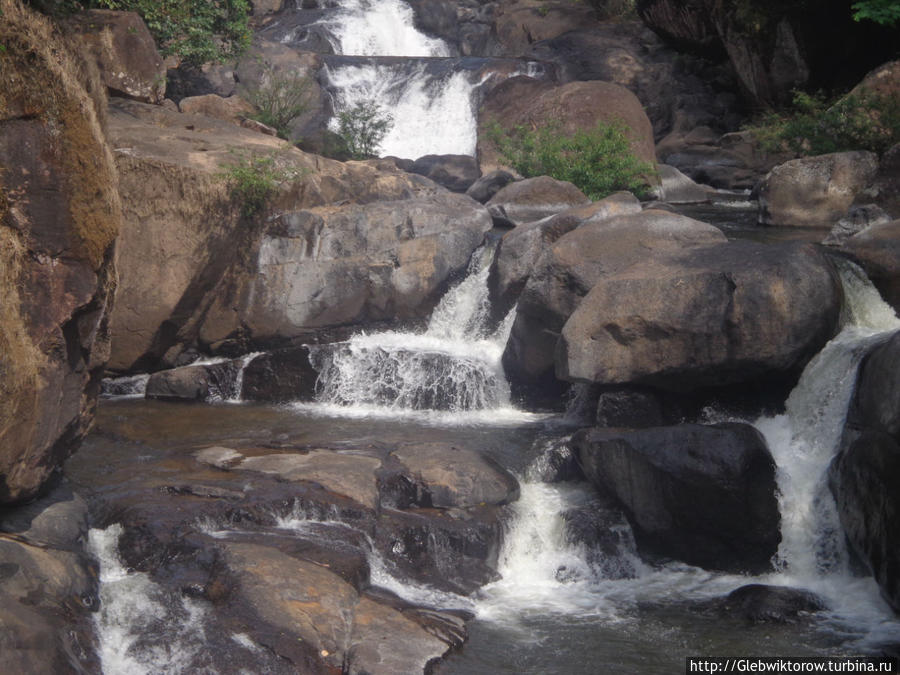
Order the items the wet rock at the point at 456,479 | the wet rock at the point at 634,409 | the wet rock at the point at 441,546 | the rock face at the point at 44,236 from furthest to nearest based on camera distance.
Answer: the wet rock at the point at 634,409 → the wet rock at the point at 456,479 → the wet rock at the point at 441,546 → the rock face at the point at 44,236

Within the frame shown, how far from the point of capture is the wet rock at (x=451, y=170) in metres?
19.5

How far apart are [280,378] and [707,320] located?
223 inches

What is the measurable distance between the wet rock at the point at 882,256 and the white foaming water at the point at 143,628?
25.7 feet

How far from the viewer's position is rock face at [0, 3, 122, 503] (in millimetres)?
5375

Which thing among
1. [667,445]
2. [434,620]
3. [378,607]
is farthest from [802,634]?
[378,607]

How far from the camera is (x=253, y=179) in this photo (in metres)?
12.2

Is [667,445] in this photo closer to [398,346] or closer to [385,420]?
[385,420]

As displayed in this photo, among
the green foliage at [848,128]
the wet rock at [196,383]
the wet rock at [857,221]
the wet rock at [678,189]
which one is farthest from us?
the wet rock at [678,189]

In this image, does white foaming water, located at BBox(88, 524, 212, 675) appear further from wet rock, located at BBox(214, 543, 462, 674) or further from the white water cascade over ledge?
the white water cascade over ledge

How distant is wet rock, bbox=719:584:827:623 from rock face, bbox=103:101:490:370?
6.97 m

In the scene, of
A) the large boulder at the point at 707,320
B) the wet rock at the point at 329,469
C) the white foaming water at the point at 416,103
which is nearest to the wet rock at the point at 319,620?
the wet rock at the point at 329,469

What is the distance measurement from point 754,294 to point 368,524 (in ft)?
14.1

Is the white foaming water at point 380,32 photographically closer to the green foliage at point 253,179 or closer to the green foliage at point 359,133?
the green foliage at point 359,133

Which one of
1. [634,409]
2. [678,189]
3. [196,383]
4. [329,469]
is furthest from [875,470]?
[678,189]
